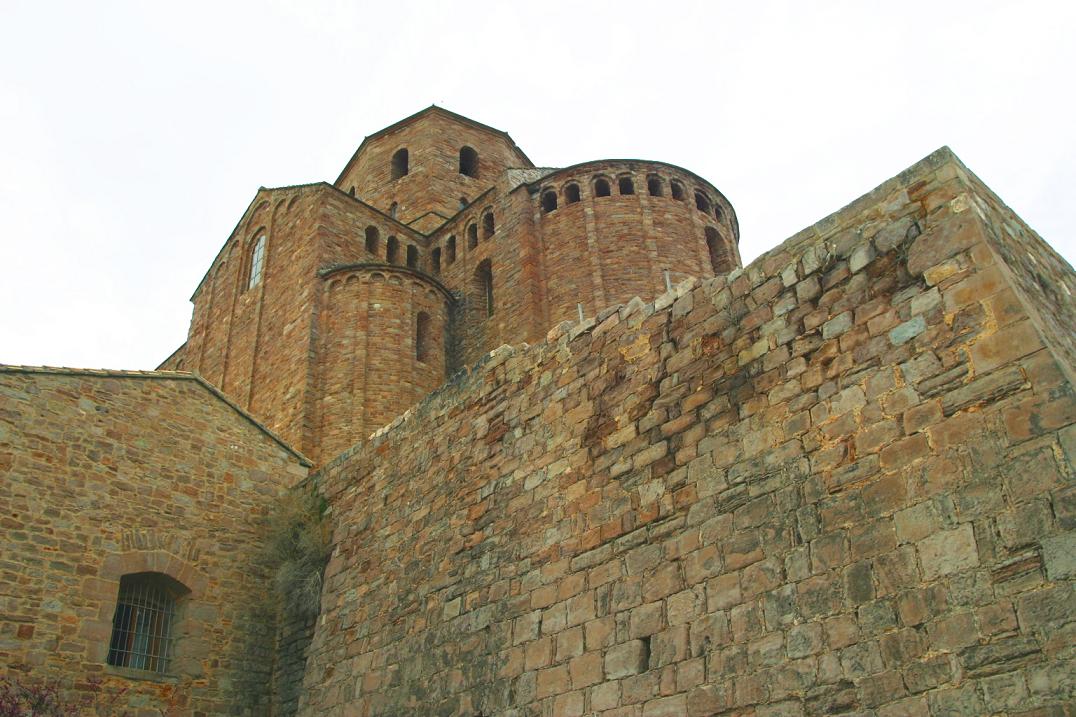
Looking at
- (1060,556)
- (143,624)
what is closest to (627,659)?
(1060,556)

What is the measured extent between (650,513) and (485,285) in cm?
1632

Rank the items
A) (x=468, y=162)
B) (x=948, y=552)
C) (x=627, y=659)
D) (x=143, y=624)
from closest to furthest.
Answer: (x=948, y=552), (x=627, y=659), (x=143, y=624), (x=468, y=162)

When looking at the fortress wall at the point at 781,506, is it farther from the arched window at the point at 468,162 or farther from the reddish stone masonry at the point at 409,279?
the arched window at the point at 468,162

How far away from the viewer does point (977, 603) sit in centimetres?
511

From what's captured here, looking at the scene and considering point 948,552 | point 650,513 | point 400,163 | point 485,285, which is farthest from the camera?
point 400,163

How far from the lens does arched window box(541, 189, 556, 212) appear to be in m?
A: 23.0

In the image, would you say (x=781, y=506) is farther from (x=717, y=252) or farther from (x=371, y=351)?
(x=717, y=252)

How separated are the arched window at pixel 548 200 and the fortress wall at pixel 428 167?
430 cm

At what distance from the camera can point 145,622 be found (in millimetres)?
10805

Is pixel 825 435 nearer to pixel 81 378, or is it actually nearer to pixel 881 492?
pixel 881 492

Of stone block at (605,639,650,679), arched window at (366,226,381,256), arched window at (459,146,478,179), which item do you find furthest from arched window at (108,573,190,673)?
arched window at (459,146,478,179)

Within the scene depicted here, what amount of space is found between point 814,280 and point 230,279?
20022 millimetres

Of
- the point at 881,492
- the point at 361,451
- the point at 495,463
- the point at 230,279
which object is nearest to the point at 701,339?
the point at 881,492

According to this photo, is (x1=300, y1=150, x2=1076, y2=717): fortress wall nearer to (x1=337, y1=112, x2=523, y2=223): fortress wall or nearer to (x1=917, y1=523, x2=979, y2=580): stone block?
(x1=917, y1=523, x2=979, y2=580): stone block
